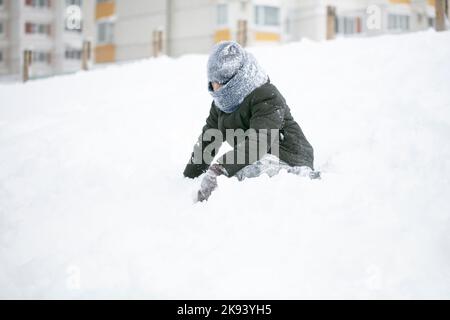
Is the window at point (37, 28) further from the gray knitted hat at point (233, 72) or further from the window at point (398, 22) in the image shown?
the gray knitted hat at point (233, 72)

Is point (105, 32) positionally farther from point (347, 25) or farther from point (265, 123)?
point (265, 123)

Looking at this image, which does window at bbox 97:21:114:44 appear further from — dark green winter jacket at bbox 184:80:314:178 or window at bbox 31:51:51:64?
dark green winter jacket at bbox 184:80:314:178

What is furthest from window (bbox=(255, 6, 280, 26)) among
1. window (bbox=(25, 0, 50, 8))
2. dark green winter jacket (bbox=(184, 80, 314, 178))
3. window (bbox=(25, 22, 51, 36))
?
window (bbox=(25, 0, 50, 8))

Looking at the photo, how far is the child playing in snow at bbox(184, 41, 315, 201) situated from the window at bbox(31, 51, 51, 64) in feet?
97.8

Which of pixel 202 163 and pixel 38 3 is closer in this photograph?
pixel 202 163

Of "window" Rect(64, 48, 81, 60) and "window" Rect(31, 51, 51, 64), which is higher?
"window" Rect(64, 48, 81, 60)

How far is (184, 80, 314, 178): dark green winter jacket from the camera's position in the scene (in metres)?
2.43

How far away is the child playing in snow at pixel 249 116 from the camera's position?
2.38 m

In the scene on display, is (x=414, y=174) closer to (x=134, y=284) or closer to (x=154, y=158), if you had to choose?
(x=134, y=284)

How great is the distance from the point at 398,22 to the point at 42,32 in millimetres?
24102

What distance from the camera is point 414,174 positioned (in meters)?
2.68

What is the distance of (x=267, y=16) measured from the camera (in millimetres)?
17516

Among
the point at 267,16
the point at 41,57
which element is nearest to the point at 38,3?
the point at 41,57
